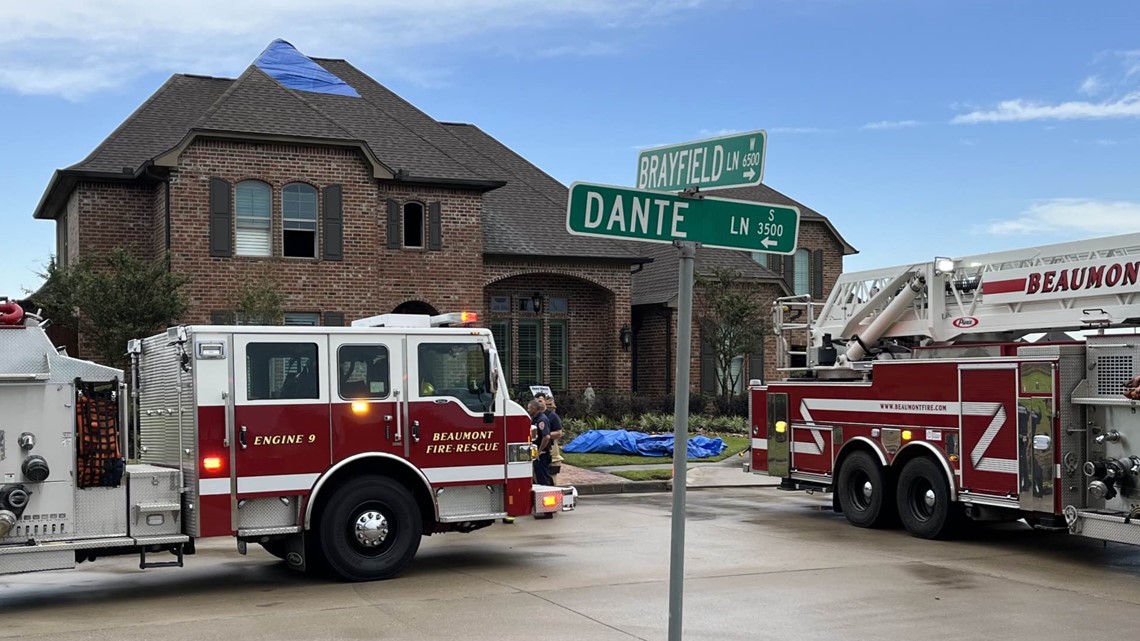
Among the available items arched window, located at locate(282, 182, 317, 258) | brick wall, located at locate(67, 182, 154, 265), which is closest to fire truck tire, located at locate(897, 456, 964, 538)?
arched window, located at locate(282, 182, 317, 258)

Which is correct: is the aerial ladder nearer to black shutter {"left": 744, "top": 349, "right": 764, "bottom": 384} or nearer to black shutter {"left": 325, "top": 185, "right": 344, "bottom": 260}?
black shutter {"left": 325, "top": 185, "right": 344, "bottom": 260}

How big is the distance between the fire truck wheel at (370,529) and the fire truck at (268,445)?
0.01 m

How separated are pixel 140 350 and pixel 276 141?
46.4 feet

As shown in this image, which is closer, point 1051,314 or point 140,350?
point 140,350

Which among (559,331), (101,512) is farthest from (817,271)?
(101,512)

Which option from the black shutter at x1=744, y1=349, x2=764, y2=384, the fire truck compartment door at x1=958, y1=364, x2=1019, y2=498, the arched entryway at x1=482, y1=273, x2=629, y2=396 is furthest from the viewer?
the black shutter at x1=744, y1=349, x2=764, y2=384

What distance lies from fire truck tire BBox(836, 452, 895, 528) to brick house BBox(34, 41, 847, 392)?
1407cm

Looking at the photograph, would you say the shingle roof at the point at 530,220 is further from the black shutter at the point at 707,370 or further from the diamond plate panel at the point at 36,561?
the diamond plate panel at the point at 36,561

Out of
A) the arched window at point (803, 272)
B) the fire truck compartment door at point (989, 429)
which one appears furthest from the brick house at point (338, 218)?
the fire truck compartment door at point (989, 429)

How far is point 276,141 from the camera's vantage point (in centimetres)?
2480

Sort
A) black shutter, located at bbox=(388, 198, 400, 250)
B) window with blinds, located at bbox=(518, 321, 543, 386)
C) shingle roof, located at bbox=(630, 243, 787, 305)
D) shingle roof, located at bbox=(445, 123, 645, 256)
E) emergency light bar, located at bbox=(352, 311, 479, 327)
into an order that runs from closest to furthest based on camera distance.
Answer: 1. emergency light bar, located at bbox=(352, 311, 479, 327)
2. black shutter, located at bbox=(388, 198, 400, 250)
3. shingle roof, located at bbox=(445, 123, 645, 256)
4. window with blinds, located at bbox=(518, 321, 543, 386)
5. shingle roof, located at bbox=(630, 243, 787, 305)

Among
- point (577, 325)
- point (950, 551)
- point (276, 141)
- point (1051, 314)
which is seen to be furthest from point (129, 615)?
point (577, 325)

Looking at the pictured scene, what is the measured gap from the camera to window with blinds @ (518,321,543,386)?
30.1 m

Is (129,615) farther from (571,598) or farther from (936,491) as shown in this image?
(936,491)
